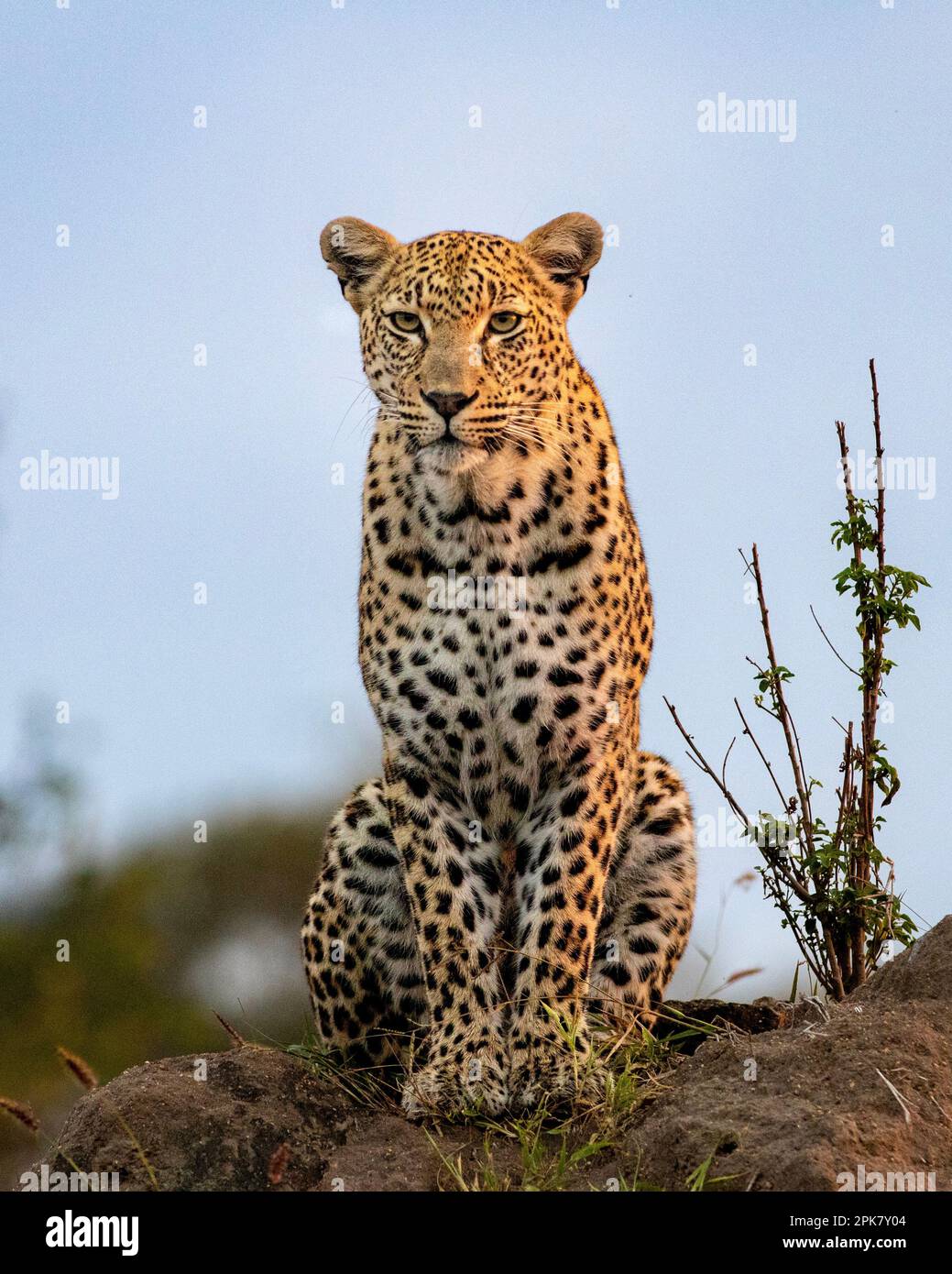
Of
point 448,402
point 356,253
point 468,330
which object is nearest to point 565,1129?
point 448,402

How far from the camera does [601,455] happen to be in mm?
8234

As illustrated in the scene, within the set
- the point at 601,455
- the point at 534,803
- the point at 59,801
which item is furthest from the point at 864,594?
the point at 59,801

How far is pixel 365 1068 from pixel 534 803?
A: 5.45 feet

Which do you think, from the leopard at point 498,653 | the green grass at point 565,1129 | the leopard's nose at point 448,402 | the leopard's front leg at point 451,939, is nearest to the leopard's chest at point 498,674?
the leopard at point 498,653

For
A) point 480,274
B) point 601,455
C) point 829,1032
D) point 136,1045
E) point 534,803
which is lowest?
point 136,1045

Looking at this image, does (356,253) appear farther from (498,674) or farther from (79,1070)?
(79,1070)

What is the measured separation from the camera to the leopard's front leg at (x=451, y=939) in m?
7.62

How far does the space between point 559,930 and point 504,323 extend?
2.90m

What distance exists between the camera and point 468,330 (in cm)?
778

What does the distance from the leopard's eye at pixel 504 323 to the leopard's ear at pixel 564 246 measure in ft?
1.94

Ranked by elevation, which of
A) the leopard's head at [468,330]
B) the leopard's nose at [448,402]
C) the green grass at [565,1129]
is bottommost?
the green grass at [565,1129]

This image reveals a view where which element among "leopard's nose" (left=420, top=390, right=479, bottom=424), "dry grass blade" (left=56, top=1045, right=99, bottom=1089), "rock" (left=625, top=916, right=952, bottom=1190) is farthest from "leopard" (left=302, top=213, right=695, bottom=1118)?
"dry grass blade" (left=56, top=1045, right=99, bottom=1089)

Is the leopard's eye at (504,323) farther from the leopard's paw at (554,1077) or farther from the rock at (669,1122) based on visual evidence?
the rock at (669,1122)
